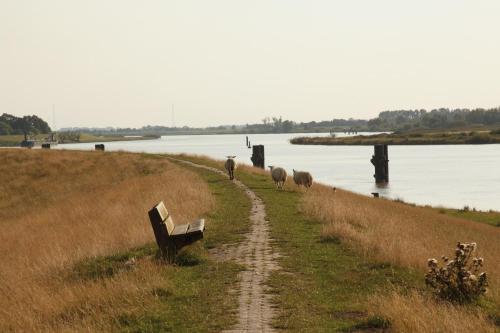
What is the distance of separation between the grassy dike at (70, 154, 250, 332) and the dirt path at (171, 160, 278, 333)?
0.21 m

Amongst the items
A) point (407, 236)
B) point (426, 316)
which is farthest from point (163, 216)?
point (407, 236)

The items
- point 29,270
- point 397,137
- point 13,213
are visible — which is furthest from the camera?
point 397,137

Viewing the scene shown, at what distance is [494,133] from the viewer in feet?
529

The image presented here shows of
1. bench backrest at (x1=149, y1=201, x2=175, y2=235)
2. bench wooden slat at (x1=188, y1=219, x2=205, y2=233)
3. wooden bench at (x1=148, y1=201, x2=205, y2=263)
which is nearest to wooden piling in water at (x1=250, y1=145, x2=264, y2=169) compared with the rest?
bench wooden slat at (x1=188, y1=219, x2=205, y2=233)

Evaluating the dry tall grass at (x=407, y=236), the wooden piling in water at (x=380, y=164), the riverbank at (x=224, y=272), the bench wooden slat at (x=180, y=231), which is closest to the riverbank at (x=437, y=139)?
the wooden piling in water at (x=380, y=164)

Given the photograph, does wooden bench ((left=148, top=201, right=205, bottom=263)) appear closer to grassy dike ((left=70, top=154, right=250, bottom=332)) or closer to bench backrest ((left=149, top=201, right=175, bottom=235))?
bench backrest ((left=149, top=201, right=175, bottom=235))

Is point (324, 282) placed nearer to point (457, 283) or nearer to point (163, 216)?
point (457, 283)

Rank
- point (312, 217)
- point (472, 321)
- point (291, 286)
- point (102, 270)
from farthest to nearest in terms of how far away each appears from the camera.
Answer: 1. point (312, 217)
2. point (102, 270)
3. point (291, 286)
4. point (472, 321)

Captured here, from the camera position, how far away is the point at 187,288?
459 inches

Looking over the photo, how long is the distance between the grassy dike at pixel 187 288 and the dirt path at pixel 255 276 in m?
0.21

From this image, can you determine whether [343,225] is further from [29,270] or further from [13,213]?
[13,213]

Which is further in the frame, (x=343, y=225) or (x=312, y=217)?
(x=312, y=217)

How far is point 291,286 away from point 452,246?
32.7 feet

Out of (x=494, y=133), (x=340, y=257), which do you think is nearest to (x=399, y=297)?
(x=340, y=257)
